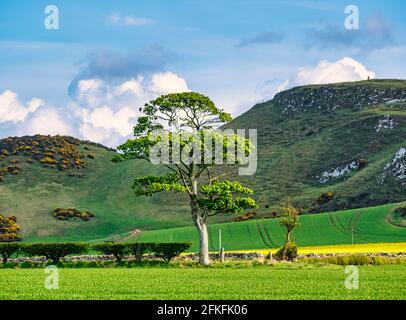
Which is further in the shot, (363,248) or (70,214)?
(70,214)

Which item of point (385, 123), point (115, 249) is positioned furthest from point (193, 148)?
point (385, 123)

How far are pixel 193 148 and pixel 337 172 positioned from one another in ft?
282

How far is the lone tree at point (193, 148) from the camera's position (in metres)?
50.5

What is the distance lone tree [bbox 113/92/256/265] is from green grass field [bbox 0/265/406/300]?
47.0 ft

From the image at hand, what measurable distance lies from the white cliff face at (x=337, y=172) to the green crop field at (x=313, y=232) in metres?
44.9

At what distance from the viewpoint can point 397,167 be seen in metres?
118

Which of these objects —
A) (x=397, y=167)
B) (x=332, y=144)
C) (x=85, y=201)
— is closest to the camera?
(x=397, y=167)

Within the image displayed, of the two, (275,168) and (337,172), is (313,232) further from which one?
(275,168)

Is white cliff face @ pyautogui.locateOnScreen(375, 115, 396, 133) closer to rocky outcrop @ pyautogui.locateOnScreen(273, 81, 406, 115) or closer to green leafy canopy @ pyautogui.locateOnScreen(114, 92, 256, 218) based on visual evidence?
rocky outcrop @ pyautogui.locateOnScreen(273, 81, 406, 115)

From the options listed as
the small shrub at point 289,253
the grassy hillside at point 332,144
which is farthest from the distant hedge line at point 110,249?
the grassy hillside at point 332,144
